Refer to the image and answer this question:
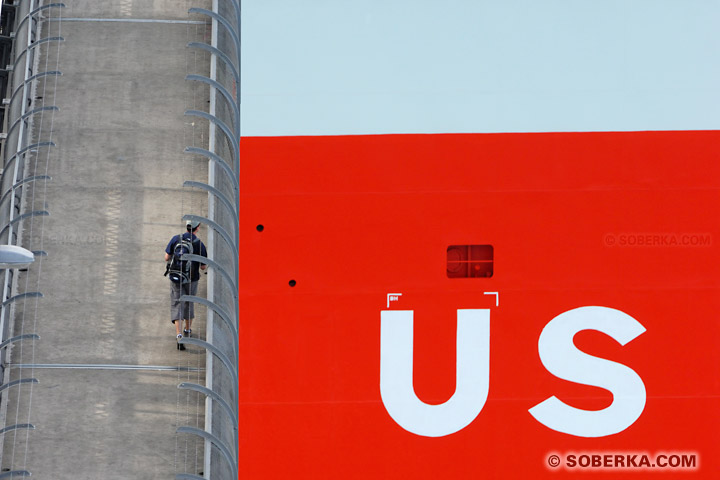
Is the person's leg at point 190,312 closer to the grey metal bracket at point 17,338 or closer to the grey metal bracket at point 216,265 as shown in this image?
the grey metal bracket at point 216,265

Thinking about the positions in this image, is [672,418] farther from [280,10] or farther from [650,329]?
[280,10]

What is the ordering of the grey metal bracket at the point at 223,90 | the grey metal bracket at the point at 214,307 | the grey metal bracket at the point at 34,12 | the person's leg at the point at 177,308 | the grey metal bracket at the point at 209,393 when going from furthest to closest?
1. the grey metal bracket at the point at 34,12
2. the grey metal bracket at the point at 223,90
3. the person's leg at the point at 177,308
4. the grey metal bracket at the point at 209,393
5. the grey metal bracket at the point at 214,307

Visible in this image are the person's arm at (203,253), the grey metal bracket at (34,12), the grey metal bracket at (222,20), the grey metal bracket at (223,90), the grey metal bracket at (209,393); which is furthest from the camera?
the grey metal bracket at (34,12)

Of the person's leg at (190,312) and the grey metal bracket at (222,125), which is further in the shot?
the grey metal bracket at (222,125)

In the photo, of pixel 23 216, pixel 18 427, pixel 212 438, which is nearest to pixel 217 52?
pixel 23 216

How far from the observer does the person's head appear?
4.36m

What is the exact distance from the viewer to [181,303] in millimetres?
4250

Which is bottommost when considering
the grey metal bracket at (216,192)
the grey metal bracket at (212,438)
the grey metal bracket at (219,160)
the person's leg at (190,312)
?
the grey metal bracket at (212,438)

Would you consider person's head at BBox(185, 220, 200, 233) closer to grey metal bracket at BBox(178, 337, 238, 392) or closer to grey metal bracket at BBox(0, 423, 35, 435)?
grey metal bracket at BBox(178, 337, 238, 392)

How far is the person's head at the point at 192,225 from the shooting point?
4.36 meters

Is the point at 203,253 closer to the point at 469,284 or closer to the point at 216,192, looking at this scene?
the point at 216,192

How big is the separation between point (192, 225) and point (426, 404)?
10.1 feet

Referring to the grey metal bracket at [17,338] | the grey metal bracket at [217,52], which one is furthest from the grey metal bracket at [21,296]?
the grey metal bracket at [217,52]

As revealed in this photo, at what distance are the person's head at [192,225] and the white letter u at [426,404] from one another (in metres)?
2.71
